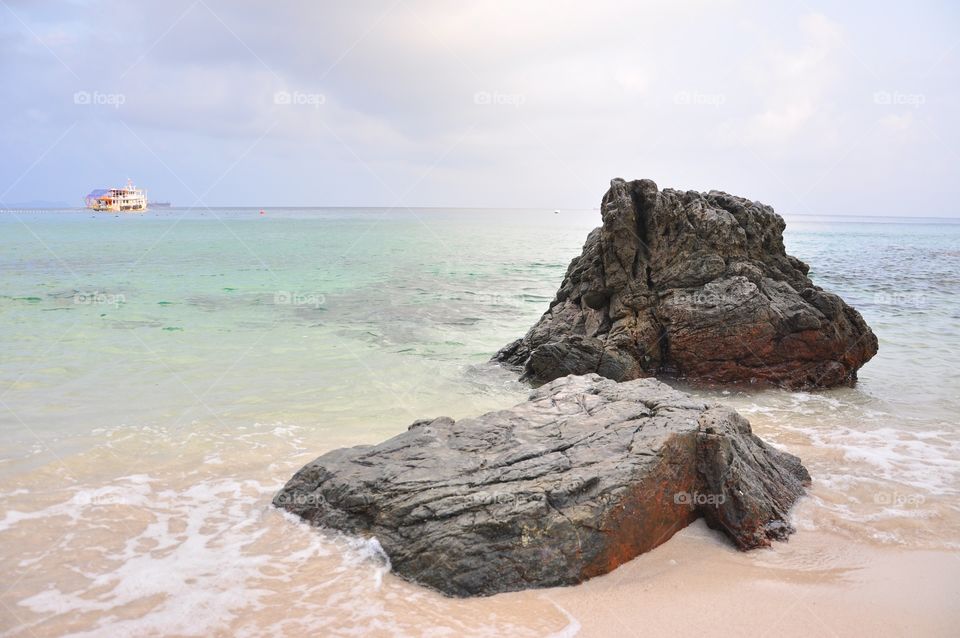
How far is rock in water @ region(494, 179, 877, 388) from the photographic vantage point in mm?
10320

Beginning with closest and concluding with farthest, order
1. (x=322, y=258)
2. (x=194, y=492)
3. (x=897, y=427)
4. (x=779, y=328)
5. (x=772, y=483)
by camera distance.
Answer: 1. (x=772, y=483)
2. (x=194, y=492)
3. (x=897, y=427)
4. (x=779, y=328)
5. (x=322, y=258)

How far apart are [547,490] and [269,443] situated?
4311 millimetres

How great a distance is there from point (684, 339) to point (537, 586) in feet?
22.6

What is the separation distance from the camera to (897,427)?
8.53 meters

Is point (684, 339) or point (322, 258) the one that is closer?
point (684, 339)

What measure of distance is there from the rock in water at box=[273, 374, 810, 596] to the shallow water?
0.68 feet

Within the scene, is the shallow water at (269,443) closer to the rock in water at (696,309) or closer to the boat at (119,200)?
the rock in water at (696,309)

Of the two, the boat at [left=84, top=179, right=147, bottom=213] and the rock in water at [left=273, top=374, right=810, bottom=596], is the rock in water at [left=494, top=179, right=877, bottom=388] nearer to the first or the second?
the rock in water at [left=273, top=374, right=810, bottom=596]

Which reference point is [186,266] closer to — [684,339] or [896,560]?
[684,339]

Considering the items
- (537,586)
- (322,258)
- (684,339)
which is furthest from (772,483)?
(322,258)

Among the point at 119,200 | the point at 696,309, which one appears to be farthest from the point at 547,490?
the point at 119,200

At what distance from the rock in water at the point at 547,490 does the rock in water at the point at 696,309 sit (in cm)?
409

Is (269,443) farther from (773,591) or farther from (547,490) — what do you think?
(773,591)

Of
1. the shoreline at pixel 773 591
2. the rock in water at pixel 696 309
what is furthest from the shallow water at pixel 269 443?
the rock in water at pixel 696 309
